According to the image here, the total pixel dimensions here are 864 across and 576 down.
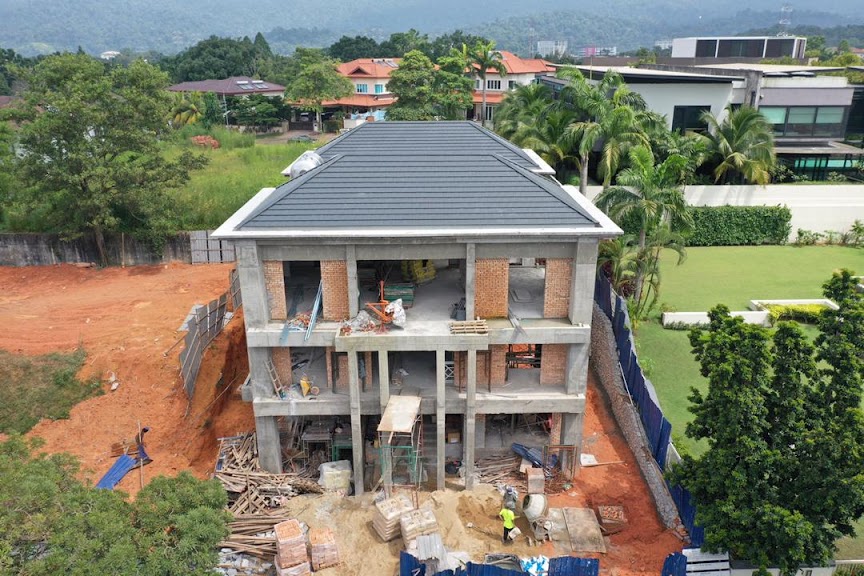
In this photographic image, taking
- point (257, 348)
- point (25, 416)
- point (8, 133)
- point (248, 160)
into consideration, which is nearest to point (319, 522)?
point (257, 348)

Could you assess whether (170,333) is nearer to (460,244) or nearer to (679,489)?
(460,244)

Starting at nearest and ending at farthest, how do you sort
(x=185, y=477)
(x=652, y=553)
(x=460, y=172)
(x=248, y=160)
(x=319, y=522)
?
(x=185, y=477) < (x=652, y=553) < (x=319, y=522) < (x=460, y=172) < (x=248, y=160)

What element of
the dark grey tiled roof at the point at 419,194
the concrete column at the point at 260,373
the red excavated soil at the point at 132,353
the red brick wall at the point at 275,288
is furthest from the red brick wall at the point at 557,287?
the red excavated soil at the point at 132,353

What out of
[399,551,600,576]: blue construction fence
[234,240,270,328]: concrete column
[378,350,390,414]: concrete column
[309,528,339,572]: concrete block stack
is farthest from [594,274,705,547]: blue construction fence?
[234,240,270,328]: concrete column

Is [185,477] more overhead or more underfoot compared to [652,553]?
more overhead

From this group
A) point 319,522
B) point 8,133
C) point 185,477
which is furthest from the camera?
point 8,133

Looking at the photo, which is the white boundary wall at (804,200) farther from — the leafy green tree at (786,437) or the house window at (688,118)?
the leafy green tree at (786,437)

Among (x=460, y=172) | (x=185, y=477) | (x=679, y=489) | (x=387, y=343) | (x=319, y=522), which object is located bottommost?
(x=319, y=522)

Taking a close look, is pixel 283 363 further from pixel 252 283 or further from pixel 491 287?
pixel 491 287

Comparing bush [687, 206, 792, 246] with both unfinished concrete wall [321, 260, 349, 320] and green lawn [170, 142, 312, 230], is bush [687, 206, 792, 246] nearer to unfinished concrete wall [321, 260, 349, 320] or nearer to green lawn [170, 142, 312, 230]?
green lawn [170, 142, 312, 230]
